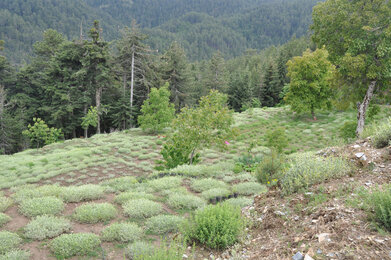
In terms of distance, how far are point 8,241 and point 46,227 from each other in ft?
2.08

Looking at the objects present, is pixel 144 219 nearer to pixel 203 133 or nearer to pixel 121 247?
pixel 121 247

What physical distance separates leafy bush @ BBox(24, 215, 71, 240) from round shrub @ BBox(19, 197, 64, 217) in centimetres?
42

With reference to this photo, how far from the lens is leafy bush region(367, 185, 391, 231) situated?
3147 mm

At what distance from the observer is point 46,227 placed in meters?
4.65

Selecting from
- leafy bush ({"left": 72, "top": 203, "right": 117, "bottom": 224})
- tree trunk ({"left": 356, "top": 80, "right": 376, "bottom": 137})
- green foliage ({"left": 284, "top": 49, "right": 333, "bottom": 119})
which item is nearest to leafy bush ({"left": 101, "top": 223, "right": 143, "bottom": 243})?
leafy bush ({"left": 72, "top": 203, "right": 117, "bottom": 224})

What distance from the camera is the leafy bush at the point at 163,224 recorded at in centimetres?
483

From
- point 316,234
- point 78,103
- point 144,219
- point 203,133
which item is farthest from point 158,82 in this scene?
point 316,234

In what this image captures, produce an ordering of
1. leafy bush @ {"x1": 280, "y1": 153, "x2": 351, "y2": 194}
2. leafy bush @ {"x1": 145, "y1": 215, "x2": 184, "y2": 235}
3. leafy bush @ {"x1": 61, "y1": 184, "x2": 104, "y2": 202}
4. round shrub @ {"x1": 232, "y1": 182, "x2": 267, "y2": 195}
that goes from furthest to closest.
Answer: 1. round shrub @ {"x1": 232, "y1": 182, "x2": 267, "y2": 195}
2. leafy bush @ {"x1": 61, "y1": 184, "x2": 104, "y2": 202}
3. leafy bush @ {"x1": 280, "y1": 153, "x2": 351, "y2": 194}
4. leafy bush @ {"x1": 145, "y1": 215, "x2": 184, "y2": 235}

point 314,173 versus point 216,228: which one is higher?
point 314,173

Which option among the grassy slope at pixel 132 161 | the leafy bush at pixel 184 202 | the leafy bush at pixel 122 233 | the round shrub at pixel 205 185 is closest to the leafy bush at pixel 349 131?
the grassy slope at pixel 132 161

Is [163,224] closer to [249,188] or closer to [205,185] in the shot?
[205,185]

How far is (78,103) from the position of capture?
1307 inches

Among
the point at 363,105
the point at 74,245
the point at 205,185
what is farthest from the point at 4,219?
the point at 363,105

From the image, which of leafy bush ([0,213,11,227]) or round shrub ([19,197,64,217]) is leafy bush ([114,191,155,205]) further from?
leafy bush ([0,213,11,227])
